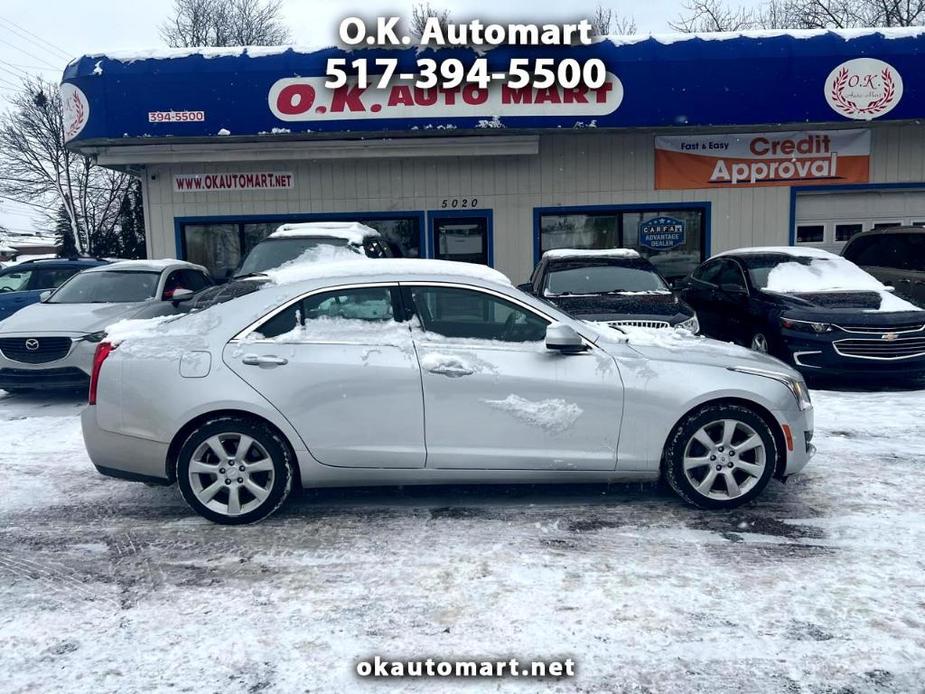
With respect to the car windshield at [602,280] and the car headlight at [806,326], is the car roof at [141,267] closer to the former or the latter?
the car windshield at [602,280]

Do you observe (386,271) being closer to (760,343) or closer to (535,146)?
(760,343)

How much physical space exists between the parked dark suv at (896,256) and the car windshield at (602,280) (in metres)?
3.82

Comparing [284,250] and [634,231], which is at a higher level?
[634,231]

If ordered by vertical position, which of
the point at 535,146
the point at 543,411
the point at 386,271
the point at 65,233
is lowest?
the point at 543,411

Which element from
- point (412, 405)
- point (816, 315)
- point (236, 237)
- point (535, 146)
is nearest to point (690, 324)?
point (816, 315)

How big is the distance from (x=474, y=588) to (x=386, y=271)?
6.83ft

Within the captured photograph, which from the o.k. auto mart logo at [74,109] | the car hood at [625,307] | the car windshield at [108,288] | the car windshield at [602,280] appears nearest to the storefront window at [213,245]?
the o.k. auto mart logo at [74,109]

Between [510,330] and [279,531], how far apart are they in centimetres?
185

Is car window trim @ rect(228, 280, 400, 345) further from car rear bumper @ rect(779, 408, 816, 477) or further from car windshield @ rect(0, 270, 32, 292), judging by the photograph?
car windshield @ rect(0, 270, 32, 292)

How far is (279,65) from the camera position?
1255 centimetres

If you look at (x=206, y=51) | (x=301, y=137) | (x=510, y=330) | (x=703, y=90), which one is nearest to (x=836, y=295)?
(x=703, y=90)

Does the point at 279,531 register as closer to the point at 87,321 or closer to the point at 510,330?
the point at 510,330

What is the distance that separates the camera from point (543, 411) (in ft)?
15.6

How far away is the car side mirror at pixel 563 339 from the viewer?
475cm
